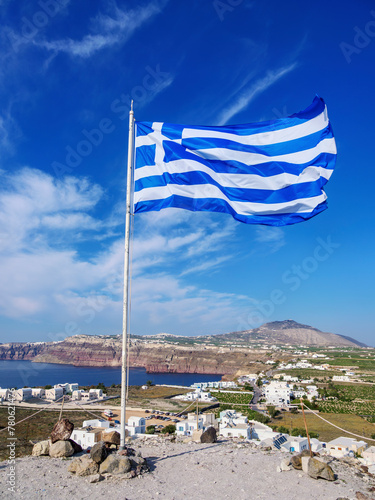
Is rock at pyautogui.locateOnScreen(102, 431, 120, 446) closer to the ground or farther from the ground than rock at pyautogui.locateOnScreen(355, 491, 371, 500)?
farther from the ground

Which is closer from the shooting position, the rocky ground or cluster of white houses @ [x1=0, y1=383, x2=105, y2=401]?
the rocky ground

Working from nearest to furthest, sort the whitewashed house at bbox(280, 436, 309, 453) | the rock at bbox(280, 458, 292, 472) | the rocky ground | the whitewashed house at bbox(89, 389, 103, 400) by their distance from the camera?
the rocky ground
the rock at bbox(280, 458, 292, 472)
the whitewashed house at bbox(280, 436, 309, 453)
the whitewashed house at bbox(89, 389, 103, 400)

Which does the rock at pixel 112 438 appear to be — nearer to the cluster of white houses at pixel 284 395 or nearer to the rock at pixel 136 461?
the rock at pixel 136 461

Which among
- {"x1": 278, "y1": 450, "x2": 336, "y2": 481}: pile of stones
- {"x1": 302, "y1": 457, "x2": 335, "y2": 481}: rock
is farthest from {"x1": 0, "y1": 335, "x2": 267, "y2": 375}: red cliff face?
{"x1": 302, "y1": 457, "x2": 335, "y2": 481}: rock

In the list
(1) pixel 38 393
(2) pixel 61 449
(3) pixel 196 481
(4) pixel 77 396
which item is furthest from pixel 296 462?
(1) pixel 38 393

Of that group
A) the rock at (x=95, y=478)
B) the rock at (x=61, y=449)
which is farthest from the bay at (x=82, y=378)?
the rock at (x=95, y=478)

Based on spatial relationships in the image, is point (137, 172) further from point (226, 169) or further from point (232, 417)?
point (232, 417)

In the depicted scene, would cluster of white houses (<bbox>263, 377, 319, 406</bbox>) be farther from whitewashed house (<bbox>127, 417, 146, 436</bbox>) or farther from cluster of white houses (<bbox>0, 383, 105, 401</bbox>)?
whitewashed house (<bbox>127, 417, 146, 436</bbox>)

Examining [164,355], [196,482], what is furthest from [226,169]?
[164,355]
